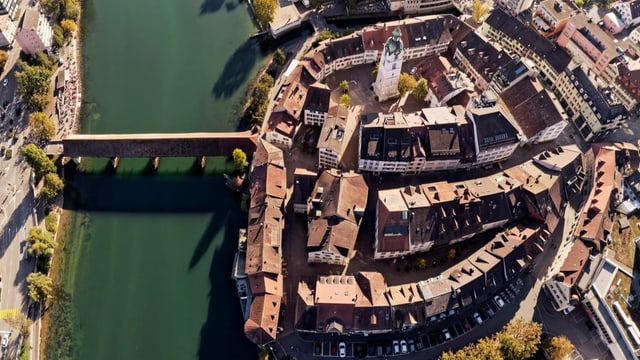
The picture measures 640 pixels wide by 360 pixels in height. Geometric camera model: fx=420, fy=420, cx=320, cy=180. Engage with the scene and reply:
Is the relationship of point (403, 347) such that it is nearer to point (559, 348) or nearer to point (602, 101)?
point (559, 348)

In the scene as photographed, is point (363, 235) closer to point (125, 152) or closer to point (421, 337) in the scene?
point (421, 337)

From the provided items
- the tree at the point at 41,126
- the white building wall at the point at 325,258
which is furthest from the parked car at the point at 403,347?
the tree at the point at 41,126

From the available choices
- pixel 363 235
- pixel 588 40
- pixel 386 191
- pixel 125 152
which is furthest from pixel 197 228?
pixel 588 40

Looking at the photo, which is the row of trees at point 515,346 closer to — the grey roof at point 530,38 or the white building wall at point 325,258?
the white building wall at point 325,258

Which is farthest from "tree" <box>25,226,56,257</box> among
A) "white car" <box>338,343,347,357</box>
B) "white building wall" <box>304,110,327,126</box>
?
"white car" <box>338,343,347,357</box>

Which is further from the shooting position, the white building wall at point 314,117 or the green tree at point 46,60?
the green tree at point 46,60

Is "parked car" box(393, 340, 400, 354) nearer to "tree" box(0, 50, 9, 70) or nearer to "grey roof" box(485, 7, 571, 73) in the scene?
"grey roof" box(485, 7, 571, 73)
